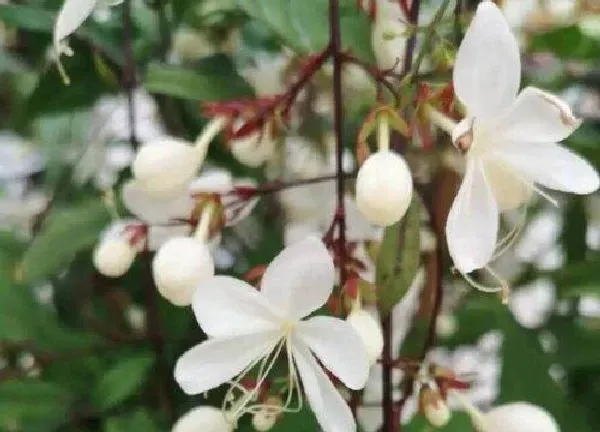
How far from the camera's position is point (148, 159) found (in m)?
0.42

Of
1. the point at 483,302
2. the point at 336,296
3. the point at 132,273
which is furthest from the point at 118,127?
the point at 336,296

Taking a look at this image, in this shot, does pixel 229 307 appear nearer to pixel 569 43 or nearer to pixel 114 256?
pixel 114 256

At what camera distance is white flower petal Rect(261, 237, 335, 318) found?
361mm

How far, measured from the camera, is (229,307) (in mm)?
381

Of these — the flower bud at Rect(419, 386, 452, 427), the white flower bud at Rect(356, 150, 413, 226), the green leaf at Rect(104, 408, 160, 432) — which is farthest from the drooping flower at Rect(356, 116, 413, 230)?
the green leaf at Rect(104, 408, 160, 432)

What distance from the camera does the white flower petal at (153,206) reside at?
48 cm

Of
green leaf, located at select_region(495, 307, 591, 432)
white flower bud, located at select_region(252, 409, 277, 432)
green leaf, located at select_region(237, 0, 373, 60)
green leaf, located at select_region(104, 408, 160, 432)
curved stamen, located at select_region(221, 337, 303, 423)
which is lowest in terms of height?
green leaf, located at select_region(495, 307, 591, 432)

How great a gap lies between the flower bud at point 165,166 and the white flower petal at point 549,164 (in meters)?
0.14

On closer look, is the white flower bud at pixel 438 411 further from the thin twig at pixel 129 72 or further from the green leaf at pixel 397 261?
the thin twig at pixel 129 72

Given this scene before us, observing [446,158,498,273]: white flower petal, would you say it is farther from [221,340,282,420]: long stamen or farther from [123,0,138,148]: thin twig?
[123,0,138,148]: thin twig

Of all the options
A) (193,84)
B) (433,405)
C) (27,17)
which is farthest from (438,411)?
(27,17)

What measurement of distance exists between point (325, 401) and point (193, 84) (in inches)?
8.0

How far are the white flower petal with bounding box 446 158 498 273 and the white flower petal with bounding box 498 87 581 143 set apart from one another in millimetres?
18

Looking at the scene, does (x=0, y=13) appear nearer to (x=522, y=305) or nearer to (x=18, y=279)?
(x=18, y=279)
